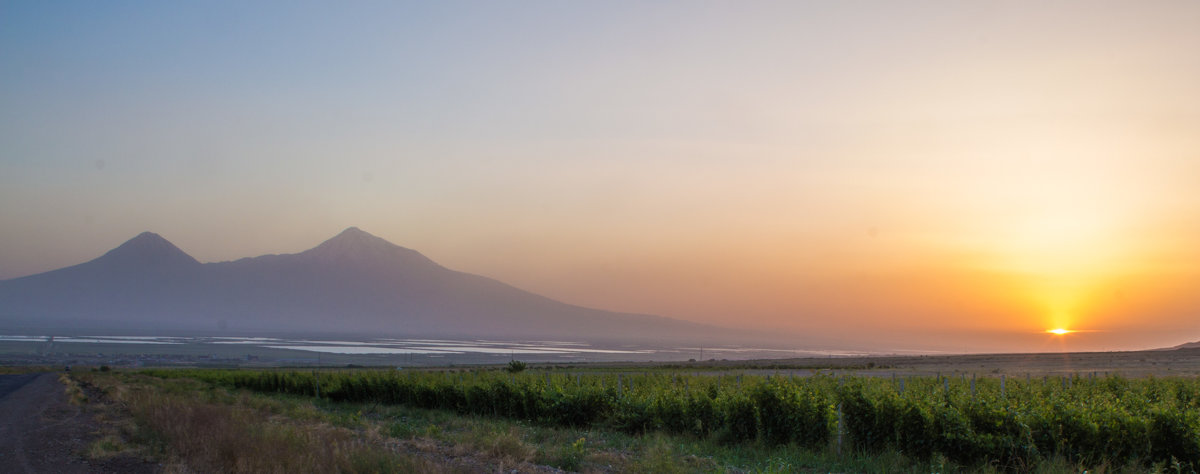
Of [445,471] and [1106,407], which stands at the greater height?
[1106,407]

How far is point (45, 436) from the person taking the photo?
20.2 meters

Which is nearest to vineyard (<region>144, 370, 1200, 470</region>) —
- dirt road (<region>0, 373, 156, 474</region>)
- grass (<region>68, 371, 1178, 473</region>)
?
grass (<region>68, 371, 1178, 473</region>)

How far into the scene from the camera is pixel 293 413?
27.9m

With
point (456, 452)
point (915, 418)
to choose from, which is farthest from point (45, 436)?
point (915, 418)

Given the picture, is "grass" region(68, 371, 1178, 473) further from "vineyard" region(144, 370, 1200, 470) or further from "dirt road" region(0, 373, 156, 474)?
"dirt road" region(0, 373, 156, 474)

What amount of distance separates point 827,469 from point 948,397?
11.2 ft

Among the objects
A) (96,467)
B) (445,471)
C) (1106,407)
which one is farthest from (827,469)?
(96,467)

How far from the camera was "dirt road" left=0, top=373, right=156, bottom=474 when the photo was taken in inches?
591

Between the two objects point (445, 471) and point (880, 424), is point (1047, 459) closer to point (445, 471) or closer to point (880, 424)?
point (880, 424)

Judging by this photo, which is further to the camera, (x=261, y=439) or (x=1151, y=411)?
(x=261, y=439)

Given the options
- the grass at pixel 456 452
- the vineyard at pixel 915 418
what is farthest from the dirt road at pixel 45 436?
the vineyard at pixel 915 418

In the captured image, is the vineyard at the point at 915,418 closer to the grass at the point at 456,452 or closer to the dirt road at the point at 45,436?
the grass at the point at 456,452

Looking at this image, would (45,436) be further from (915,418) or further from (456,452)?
(915,418)

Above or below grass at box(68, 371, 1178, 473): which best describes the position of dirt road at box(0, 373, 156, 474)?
below
